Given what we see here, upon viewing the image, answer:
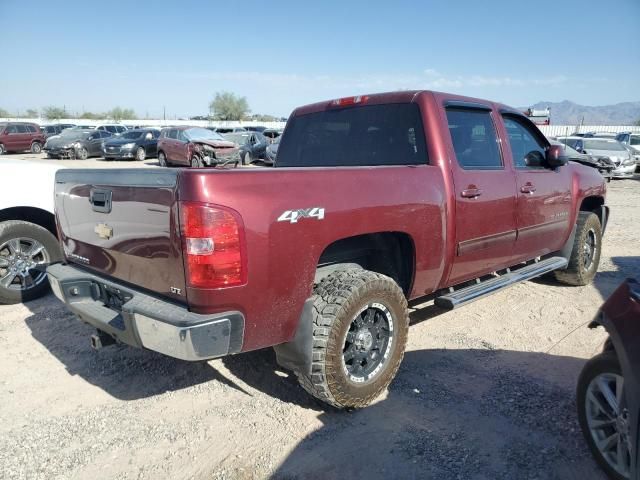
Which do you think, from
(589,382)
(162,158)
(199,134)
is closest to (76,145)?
(162,158)

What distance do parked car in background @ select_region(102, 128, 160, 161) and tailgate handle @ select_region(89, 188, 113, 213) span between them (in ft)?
72.5

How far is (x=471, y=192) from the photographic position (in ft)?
11.8

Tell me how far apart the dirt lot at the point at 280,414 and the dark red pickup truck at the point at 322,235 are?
0.34 m

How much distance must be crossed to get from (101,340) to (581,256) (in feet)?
16.2

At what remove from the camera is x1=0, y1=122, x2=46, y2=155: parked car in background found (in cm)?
2581

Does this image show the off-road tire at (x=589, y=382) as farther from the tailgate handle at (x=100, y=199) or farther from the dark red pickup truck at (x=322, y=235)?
the tailgate handle at (x=100, y=199)

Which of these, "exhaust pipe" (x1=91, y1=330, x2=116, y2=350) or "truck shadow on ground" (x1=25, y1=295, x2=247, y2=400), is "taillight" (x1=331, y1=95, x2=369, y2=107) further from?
"exhaust pipe" (x1=91, y1=330, x2=116, y2=350)

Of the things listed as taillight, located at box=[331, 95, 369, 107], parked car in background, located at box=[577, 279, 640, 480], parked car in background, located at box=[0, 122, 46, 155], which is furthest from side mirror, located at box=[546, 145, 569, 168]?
parked car in background, located at box=[0, 122, 46, 155]

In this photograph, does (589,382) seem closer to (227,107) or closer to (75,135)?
(75,135)

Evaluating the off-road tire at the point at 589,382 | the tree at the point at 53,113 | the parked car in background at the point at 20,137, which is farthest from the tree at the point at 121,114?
the off-road tire at the point at 589,382

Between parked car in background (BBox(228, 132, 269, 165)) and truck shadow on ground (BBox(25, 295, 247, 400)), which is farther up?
parked car in background (BBox(228, 132, 269, 165))

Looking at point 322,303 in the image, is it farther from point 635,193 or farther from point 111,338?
point 635,193

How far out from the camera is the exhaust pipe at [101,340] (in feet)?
9.61

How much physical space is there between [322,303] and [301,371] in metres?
0.41
